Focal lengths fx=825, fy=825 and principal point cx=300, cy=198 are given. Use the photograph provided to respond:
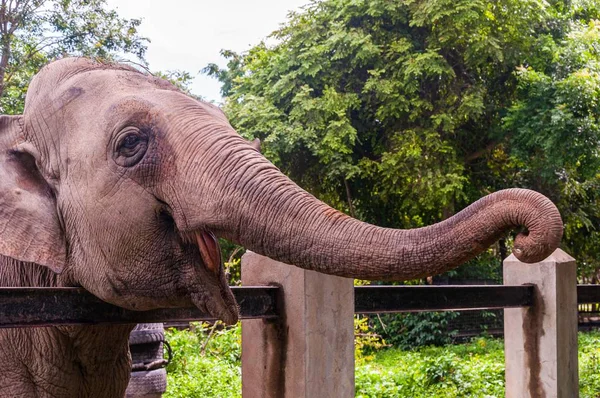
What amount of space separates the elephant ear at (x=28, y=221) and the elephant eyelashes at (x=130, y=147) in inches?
8.9

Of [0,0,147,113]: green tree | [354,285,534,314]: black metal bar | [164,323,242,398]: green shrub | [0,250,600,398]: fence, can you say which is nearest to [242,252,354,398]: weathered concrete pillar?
[0,250,600,398]: fence

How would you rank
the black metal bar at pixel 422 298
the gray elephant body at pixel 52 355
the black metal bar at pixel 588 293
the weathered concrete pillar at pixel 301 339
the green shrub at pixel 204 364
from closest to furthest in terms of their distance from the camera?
the gray elephant body at pixel 52 355 → the weathered concrete pillar at pixel 301 339 → the black metal bar at pixel 422 298 → the black metal bar at pixel 588 293 → the green shrub at pixel 204 364

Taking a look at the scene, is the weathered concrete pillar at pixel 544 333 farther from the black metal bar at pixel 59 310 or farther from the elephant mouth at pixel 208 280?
the elephant mouth at pixel 208 280

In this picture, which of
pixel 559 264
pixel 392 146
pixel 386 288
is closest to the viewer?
pixel 386 288

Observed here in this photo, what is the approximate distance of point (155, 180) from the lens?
5.41 ft

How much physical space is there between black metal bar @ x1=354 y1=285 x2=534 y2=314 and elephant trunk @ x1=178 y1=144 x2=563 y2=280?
1.06 metres

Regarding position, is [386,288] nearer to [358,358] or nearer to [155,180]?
[155,180]

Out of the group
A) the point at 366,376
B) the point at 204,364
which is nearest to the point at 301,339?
the point at 204,364

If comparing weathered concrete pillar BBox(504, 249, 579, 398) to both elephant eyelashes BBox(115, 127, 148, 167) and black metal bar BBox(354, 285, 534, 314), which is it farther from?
elephant eyelashes BBox(115, 127, 148, 167)

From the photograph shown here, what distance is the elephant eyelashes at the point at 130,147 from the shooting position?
1.65m

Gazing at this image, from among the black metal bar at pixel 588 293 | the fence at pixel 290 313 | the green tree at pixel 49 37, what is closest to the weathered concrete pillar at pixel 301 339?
the fence at pixel 290 313

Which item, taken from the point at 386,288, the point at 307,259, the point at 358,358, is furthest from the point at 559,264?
the point at 358,358

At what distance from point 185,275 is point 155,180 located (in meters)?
0.20

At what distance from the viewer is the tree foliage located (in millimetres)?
15656
